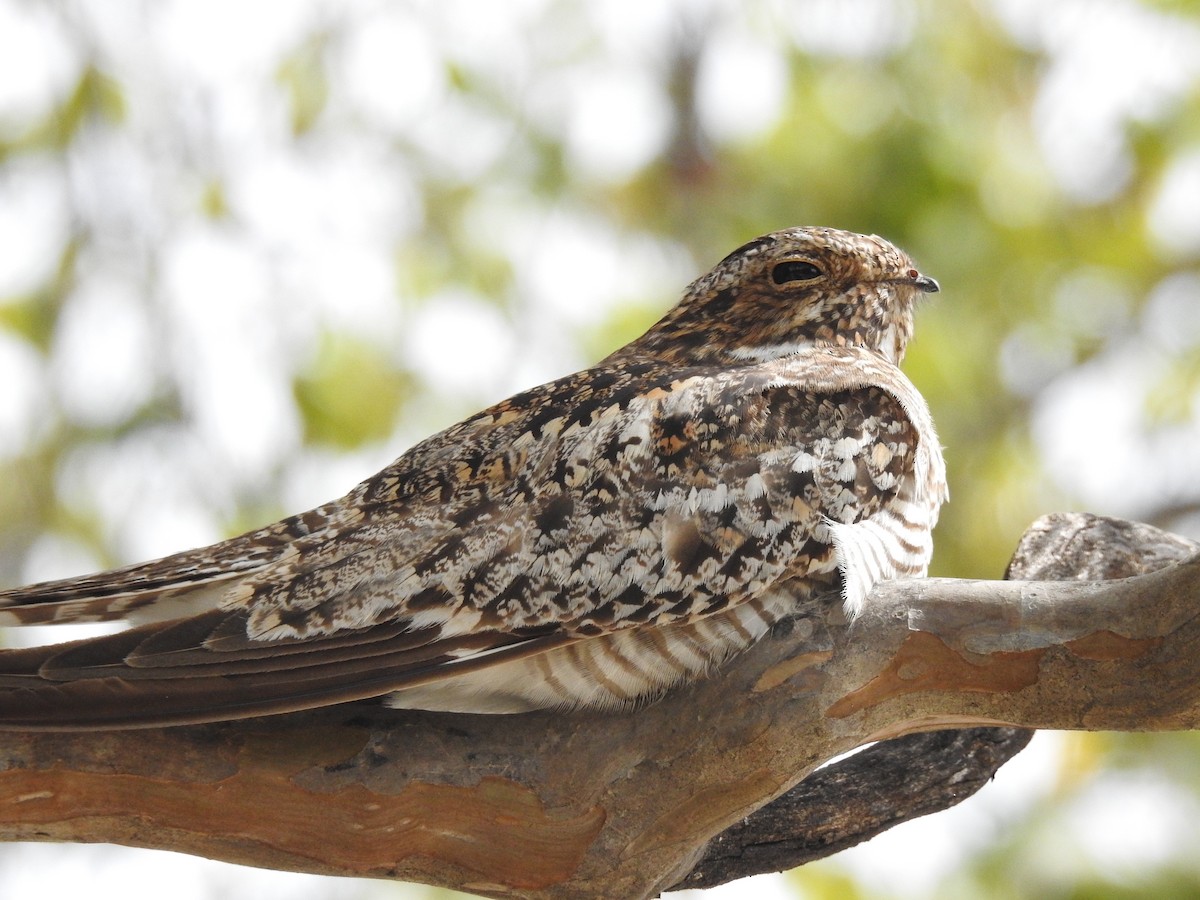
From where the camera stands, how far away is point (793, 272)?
3293 mm

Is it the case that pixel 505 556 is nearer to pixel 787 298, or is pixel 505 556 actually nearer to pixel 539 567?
pixel 539 567

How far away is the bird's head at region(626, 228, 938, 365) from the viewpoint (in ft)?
10.8

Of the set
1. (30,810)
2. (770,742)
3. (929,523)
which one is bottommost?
(770,742)

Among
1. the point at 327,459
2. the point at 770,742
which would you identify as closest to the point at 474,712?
the point at 770,742

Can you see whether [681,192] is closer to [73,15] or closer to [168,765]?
[73,15]

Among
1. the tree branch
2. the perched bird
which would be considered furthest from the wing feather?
the tree branch

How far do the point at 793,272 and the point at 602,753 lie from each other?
1410 mm

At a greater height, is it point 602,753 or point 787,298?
point 787,298

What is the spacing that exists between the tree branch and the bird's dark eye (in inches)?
41.4

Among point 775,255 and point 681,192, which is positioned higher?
point 681,192

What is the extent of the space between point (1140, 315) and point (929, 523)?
5.23 meters

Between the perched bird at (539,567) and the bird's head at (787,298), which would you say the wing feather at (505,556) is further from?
the bird's head at (787,298)

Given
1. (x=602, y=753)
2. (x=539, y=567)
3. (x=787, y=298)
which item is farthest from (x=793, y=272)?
(x=602, y=753)

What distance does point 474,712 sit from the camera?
2564mm
